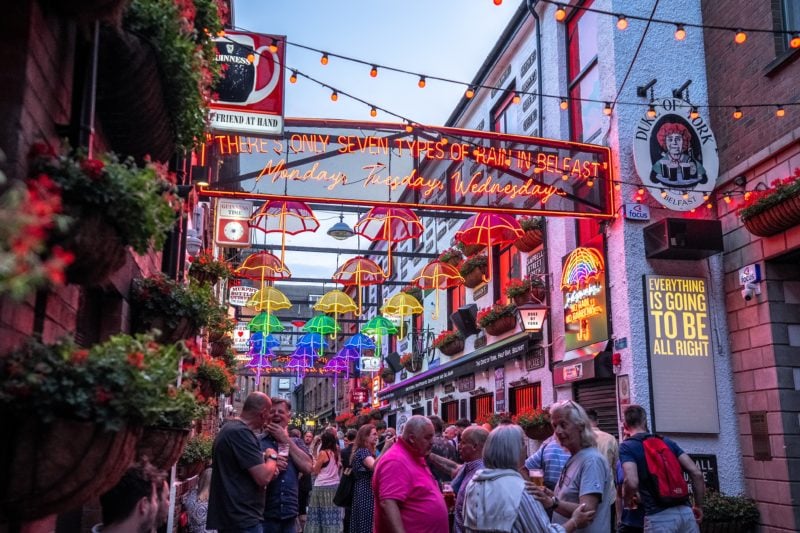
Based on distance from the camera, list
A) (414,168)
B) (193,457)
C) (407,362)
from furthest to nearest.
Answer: (407,362) → (414,168) → (193,457)

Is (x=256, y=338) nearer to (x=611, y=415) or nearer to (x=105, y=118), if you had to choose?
(x=611, y=415)

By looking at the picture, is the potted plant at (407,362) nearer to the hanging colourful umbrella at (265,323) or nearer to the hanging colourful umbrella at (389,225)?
the hanging colourful umbrella at (265,323)

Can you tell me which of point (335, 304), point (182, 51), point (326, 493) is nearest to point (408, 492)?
point (182, 51)

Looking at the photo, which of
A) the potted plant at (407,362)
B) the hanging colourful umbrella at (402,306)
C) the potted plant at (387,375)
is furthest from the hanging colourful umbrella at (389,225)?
the potted plant at (387,375)

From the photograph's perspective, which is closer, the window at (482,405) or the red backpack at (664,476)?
the red backpack at (664,476)

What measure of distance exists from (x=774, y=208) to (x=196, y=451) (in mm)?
7770

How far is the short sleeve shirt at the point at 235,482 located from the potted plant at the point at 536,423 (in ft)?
24.0

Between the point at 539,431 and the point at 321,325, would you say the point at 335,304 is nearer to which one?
the point at 321,325

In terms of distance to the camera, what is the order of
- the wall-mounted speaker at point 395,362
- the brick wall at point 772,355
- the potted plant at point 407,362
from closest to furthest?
1. the brick wall at point 772,355
2. the potted plant at point 407,362
3. the wall-mounted speaker at point 395,362

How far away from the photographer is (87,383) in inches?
114

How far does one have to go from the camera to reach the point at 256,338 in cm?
2748

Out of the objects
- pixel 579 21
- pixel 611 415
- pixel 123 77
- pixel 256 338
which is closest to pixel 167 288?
pixel 123 77

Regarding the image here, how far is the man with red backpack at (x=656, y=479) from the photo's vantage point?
6.66 meters

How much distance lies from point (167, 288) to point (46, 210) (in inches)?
176
